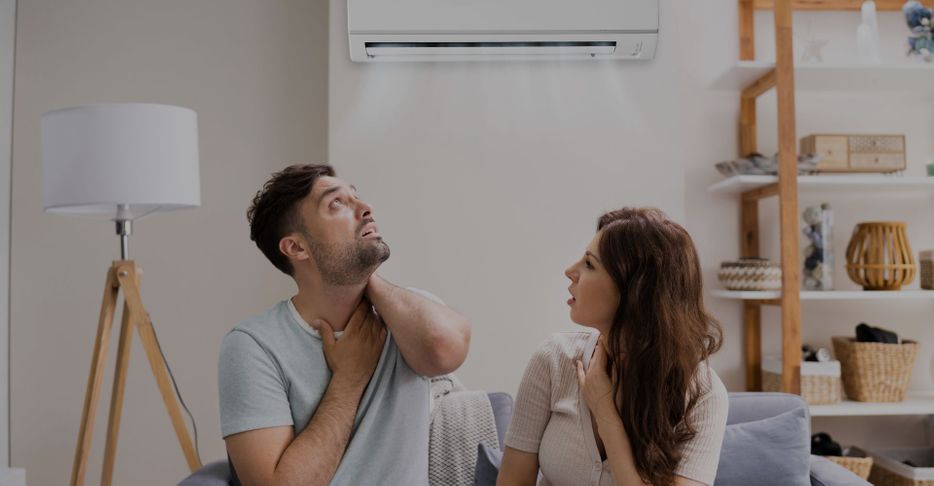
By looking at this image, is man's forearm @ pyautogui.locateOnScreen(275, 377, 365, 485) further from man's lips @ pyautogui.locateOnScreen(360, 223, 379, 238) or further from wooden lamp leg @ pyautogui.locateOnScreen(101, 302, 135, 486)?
wooden lamp leg @ pyautogui.locateOnScreen(101, 302, 135, 486)

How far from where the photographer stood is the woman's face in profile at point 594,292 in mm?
1560

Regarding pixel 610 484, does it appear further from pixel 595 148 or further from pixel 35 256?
pixel 35 256

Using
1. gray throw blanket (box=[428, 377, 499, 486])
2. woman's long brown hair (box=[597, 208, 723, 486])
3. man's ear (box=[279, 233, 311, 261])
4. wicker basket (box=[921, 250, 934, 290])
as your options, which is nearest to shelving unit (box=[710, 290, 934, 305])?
wicker basket (box=[921, 250, 934, 290])

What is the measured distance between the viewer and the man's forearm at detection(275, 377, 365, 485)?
1582 millimetres

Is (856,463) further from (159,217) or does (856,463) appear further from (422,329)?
(159,217)

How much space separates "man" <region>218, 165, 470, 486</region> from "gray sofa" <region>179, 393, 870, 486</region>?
0.96 feet

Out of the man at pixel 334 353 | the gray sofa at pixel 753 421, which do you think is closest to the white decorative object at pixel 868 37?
the gray sofa at pixel 753 421

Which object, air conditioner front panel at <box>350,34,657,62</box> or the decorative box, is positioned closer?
air conditioner front panel at <box>350,34,657,62</box>

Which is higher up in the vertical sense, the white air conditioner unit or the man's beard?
the white air conditioner unit

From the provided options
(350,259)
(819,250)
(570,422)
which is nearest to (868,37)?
(819,250)

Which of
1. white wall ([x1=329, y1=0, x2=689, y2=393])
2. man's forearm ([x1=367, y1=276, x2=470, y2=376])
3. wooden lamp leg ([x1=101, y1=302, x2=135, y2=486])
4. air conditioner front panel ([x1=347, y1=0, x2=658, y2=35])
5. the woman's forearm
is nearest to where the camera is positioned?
the woman's forearm

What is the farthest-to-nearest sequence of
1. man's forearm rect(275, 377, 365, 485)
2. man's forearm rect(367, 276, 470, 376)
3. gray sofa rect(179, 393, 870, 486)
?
gray sofa rect(179, 393, 870, 486) → man's forearm rect(367, 276, 470, 376) → man's forearm rect(275, 377, 365, 485)

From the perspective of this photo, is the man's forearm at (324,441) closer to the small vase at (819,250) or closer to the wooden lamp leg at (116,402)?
the wooden lamp leg at (116,402)

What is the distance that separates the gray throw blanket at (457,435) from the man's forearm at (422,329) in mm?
309
